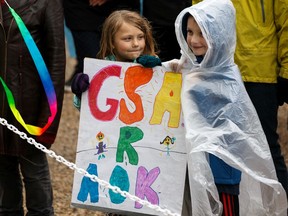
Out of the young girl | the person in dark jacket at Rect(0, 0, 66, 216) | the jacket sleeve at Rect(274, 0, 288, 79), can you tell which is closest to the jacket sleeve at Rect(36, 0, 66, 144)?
the person in dark jacket at Rect(0, 0, 66, 216)

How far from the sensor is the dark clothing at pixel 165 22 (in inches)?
233

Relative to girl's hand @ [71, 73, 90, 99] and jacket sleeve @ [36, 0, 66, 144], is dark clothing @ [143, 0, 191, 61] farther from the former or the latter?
girl's hand @ [71, 73, 90, 99]

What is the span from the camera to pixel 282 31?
513 cm

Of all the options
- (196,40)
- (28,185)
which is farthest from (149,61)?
(28,185)

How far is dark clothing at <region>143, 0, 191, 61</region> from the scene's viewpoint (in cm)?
593

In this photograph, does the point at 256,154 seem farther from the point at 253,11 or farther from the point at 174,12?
the point at 174,12

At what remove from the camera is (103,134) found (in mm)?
4645

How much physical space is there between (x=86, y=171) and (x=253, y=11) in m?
1.42

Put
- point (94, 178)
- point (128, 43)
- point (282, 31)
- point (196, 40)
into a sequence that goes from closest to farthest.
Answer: point (94, 178) < point (196, 40) < point (128, 43) < point (282, 31)

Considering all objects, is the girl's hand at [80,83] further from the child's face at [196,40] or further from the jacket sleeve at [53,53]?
the child's face at [196,40]

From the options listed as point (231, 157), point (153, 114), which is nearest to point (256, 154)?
point (231, 157)

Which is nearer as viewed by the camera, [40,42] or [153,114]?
[153,114]

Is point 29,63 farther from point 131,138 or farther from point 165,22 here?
point 165,22

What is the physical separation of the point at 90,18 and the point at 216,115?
1.97 metres
